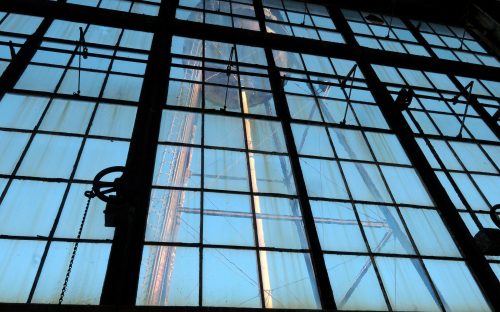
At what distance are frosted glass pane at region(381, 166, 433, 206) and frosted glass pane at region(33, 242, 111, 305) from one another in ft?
14.2

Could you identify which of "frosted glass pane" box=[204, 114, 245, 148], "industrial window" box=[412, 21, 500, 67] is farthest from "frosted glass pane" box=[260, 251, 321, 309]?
"industrial window" box=[412, 21, 500, 67]

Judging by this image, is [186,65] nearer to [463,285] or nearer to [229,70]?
[229,70]

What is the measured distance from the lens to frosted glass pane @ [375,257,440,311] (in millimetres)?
4871

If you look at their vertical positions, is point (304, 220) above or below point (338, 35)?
below

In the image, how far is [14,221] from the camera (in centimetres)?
452

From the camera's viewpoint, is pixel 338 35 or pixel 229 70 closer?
pixel 229 70

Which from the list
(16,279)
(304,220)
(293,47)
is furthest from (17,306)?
(293,47)

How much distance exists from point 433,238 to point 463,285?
2.42 feet

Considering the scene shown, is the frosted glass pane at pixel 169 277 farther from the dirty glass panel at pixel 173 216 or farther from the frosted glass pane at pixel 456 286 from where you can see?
the frosted glass pane at pixel 456 286

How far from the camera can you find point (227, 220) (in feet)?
16.9

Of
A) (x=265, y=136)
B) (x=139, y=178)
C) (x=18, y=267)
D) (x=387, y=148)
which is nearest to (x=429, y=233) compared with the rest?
(x=387, y=148)

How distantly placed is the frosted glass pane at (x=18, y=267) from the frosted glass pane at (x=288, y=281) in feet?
8.07

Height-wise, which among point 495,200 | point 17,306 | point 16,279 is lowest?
point 17,306

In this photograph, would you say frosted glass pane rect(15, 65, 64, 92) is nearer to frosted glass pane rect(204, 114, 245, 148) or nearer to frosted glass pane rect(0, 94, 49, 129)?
frosted glass pane rect(0, 94, 49, 129)
